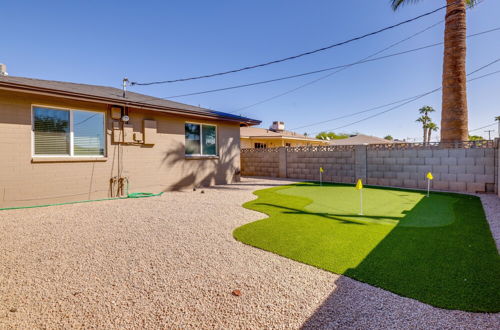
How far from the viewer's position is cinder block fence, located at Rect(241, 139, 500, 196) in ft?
28.9

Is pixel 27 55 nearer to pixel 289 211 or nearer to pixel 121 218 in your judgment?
pixel 121 218

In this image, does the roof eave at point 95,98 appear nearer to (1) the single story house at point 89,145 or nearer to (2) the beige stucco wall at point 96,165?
(1) the single story house at point 89,145

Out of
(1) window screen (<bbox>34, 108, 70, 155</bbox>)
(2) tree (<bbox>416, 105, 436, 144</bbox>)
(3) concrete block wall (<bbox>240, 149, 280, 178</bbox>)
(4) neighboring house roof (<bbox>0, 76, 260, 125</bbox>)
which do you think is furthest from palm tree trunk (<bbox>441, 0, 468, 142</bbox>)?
(2) tree (<bbox>416, 105, 436, 144</bbox>)

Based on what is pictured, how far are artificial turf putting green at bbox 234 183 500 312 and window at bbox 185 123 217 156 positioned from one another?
4.80 metres

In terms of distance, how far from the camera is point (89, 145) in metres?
7.95

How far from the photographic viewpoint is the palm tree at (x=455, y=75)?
985cm

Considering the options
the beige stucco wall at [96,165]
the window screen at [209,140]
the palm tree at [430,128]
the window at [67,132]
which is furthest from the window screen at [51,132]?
the palm tree at [430,128]

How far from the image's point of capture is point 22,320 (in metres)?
2.13

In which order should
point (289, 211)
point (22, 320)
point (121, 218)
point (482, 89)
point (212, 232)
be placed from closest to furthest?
point (22, 320)
point (212, 232)
point (121, 218)
point (289, 211)
point (482, 89)

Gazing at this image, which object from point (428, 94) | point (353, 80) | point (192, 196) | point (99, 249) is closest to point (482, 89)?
point (428, 94)

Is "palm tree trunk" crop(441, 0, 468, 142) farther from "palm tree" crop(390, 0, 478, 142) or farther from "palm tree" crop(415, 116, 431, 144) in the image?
"palm tree" crop(415, 116, 431, 144)

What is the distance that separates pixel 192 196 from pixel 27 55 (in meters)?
10.4

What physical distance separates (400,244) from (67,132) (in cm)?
920

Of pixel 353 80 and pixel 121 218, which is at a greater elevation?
pixel 353 80
